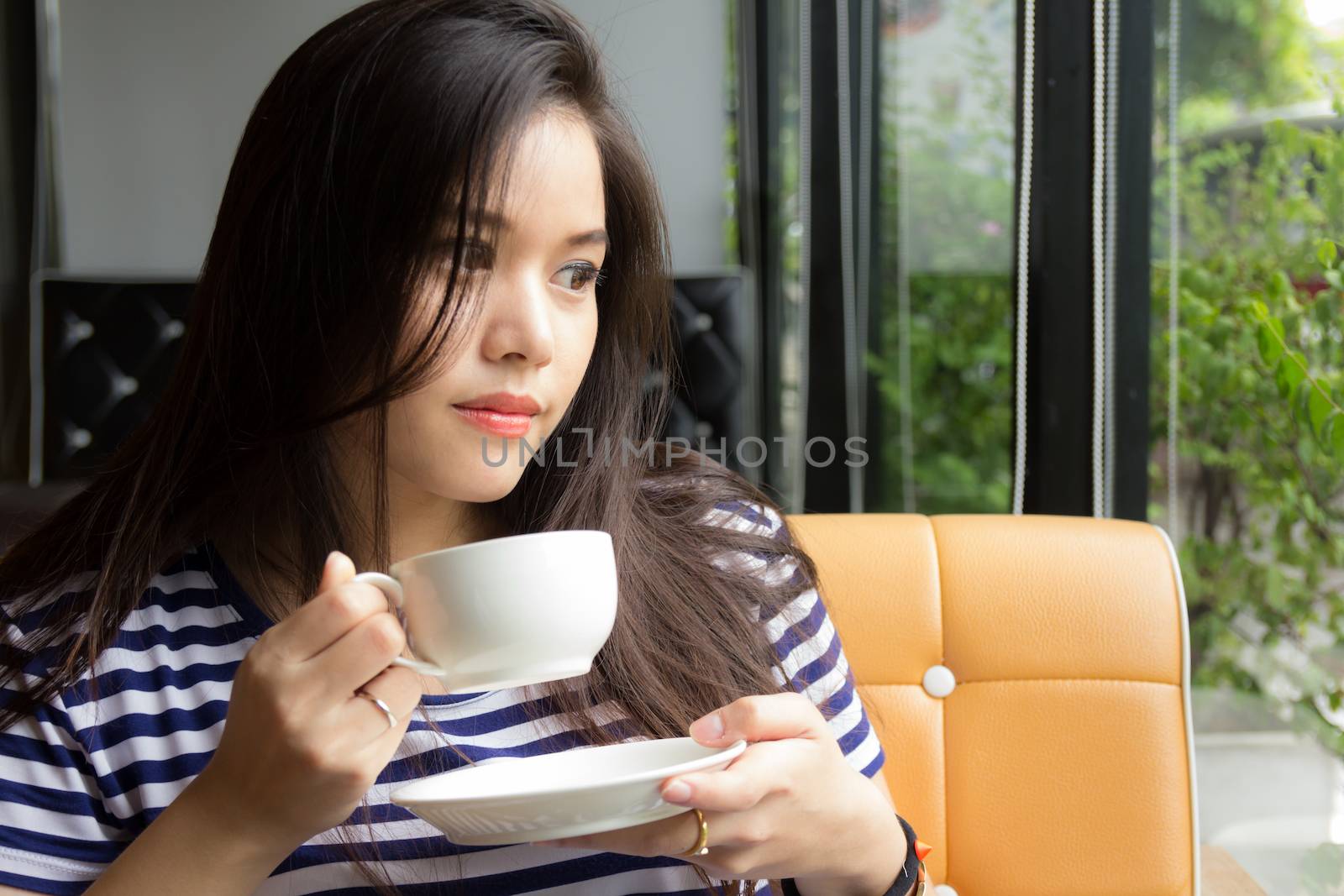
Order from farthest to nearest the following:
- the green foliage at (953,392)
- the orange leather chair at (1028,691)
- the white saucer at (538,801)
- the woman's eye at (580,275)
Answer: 1. the green foliage at (953,392)
2. the orange leather chair at (1028,691)
3. the woman's eye at (580,275)
4. the white saucer at (538,801)

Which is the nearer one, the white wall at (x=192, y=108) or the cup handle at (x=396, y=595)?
the cup handle at (x=396, y=595)

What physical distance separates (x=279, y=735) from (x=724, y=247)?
10.4ft

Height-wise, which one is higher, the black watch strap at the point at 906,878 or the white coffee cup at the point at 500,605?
the white coffee cup at the point at 500,605

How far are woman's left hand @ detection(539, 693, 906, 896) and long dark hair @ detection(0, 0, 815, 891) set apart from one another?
0.70 ft

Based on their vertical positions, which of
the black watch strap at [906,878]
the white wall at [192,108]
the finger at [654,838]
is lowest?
the black watch strap at [906,878]

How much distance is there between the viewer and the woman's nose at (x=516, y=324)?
0.84 m

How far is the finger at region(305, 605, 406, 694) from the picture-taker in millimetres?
622

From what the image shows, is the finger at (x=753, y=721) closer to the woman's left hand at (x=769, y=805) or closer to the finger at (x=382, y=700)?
the woman's left hand at (x=769, y=805)

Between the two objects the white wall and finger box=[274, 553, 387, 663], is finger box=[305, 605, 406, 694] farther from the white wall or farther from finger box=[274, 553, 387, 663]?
the white wall

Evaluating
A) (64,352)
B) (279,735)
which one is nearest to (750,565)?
(279,735)

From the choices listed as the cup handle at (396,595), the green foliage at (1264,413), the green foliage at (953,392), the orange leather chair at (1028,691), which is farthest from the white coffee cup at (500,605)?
the green foliage at (953,392)

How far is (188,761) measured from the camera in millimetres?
A: 868

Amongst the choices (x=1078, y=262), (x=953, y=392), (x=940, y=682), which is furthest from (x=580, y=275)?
(x=953, y=392)

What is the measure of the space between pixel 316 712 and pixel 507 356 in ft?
1.01
